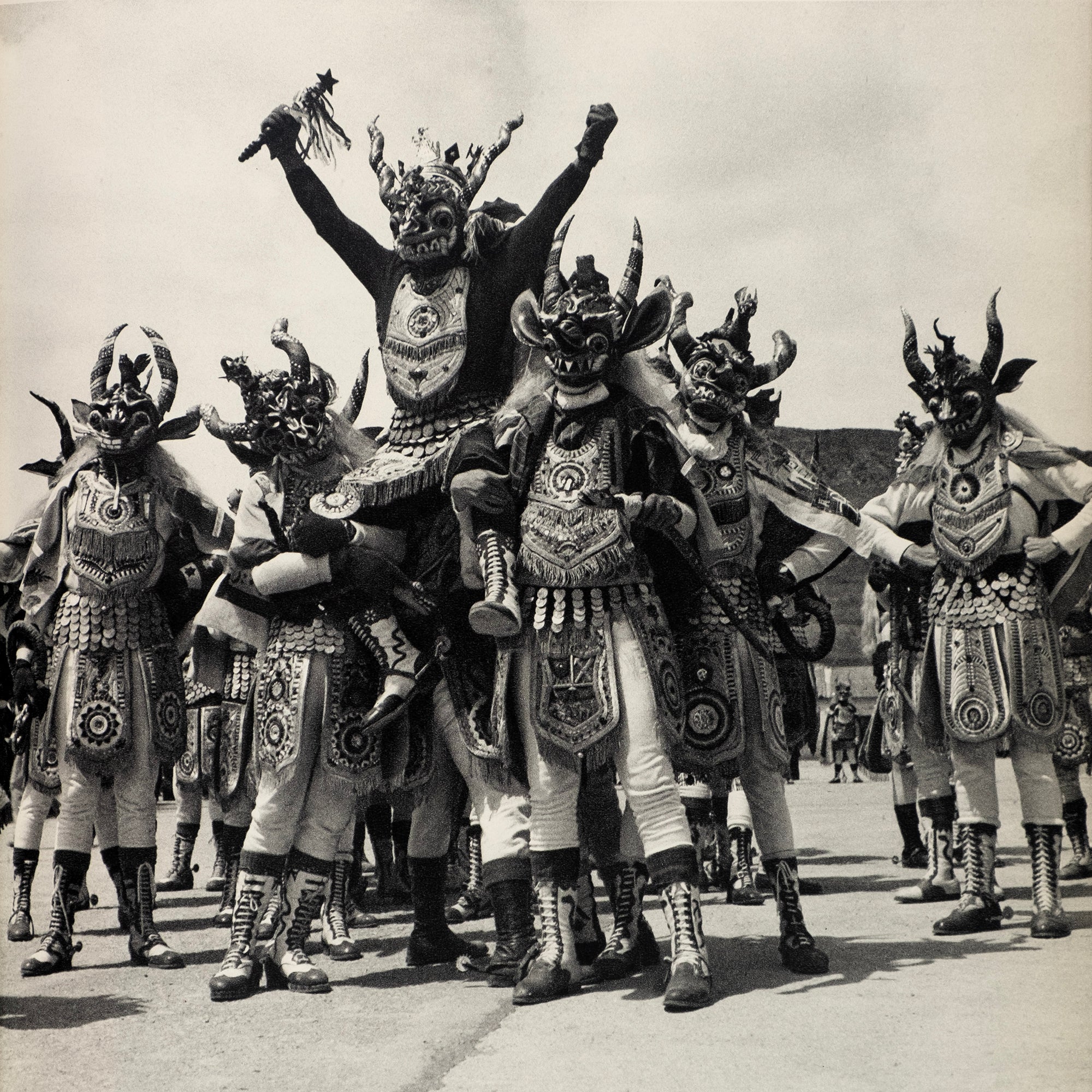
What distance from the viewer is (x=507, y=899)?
4.69 m

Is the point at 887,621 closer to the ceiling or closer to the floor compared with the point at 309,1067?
closer to the ceiling

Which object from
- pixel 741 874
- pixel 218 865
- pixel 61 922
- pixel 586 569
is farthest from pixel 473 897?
pixel 586 569

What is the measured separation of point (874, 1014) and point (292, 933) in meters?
2.14

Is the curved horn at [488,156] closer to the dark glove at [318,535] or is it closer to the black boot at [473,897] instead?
the dark glove at [318,535]

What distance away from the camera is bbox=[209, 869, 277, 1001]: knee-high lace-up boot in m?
4.68

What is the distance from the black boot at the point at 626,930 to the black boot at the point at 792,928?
1.55ft

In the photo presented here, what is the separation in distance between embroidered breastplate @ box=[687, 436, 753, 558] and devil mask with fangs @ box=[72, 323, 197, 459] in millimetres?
2320

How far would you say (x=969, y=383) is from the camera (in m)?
5.55

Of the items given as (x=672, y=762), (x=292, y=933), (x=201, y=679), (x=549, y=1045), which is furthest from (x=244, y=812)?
(x=549, y=1045)

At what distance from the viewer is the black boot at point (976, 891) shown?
529 cm

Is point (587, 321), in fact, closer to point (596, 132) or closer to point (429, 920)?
point (596, 132)

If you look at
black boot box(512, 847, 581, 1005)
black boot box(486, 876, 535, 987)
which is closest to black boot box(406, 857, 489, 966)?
black boot box(486, 876, 535, 987)

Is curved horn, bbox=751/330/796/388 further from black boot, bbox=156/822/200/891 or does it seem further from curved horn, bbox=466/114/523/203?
black boot, bbox=156/822/200/891

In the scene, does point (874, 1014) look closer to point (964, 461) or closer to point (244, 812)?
point (964, 461)
